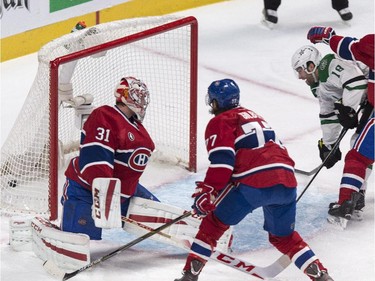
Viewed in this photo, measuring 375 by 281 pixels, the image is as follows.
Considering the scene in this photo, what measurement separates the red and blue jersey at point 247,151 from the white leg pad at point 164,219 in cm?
55

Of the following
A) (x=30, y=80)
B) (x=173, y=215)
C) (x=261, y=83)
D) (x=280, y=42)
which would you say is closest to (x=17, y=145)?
(x=173, y=215)

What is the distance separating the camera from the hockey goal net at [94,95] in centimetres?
524

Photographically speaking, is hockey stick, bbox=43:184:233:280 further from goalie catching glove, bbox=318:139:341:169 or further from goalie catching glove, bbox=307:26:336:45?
goalie catching glove, bbox=307:26:336:45

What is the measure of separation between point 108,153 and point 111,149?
0.02 meters

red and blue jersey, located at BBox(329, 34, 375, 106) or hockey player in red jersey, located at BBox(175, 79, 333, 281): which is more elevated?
red and blue jersey, located at BBox(329, 34, 375, 106)

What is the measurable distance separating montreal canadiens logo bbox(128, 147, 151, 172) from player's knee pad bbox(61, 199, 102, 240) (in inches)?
9.0

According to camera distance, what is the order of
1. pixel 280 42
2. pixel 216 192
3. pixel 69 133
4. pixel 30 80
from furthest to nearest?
pixel 280 42, pixel 30 80, pixel 69 133, pixel 216 192

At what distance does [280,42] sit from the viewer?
25.3 ft

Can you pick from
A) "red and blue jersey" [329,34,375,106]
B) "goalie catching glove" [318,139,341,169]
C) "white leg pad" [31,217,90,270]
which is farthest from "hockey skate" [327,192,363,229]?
"white leg pad" [31,217,90,270]

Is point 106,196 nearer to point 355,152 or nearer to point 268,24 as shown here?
point 355,152

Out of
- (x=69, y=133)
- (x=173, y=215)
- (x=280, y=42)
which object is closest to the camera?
(x=173, y=215)

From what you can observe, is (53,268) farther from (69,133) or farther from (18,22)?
(18,22)

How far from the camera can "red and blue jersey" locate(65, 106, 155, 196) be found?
15.5 ft

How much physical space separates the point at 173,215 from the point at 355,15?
3308mm
